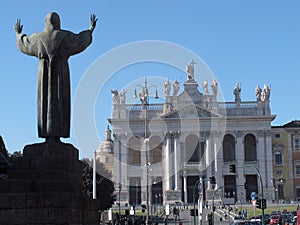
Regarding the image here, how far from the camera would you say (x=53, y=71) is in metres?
13.7

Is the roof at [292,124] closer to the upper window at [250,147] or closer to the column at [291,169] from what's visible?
the column at [291,169]

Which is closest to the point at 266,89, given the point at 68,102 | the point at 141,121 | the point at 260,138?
the point at 260,138

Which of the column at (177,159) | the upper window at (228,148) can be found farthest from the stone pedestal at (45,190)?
the upper window at (228,148)

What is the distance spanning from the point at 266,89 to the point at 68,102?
8349 cm

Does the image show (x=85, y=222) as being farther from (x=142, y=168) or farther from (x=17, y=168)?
(x=142, y=168)

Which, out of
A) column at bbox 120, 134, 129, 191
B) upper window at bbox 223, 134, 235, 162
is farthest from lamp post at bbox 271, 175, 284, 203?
column at bbox 120, 134, 129, 191

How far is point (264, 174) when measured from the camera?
93438 millimetres

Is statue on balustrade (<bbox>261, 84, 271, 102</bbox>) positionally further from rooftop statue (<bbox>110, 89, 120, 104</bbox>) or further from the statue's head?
the statue's head

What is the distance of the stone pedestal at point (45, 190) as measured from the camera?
37.7ft

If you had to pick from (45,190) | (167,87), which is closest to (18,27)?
(45,190)

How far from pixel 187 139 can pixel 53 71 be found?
83.3 m

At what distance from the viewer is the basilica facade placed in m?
93.2

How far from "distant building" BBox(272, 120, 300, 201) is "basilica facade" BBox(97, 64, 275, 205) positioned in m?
2.62

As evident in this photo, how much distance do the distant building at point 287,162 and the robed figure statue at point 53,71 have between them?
84078mm
